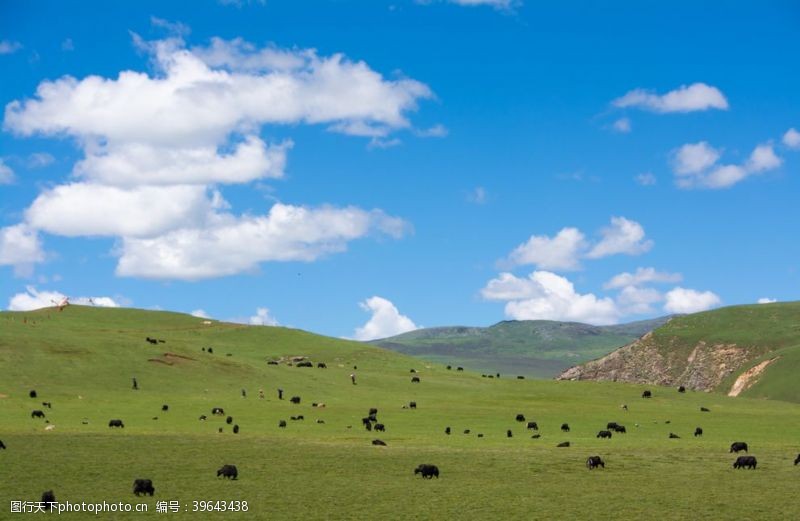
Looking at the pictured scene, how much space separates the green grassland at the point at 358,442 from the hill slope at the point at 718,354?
32.8 meters

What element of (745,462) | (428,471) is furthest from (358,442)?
(745,462)

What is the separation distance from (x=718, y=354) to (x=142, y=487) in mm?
139588

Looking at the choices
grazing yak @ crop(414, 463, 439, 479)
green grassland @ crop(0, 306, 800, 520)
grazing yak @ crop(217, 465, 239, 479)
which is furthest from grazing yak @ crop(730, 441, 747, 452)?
grazing yak @ crop(217, 465, 239, 479)

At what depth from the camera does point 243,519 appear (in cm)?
3066

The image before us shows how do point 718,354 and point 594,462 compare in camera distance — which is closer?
point 594,462

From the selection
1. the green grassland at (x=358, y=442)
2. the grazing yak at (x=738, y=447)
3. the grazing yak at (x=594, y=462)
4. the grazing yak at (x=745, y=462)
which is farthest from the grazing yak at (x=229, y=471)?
the grazing yak at (x=738, y=447)

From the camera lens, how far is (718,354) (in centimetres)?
15738

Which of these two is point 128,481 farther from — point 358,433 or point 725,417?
point 725,417


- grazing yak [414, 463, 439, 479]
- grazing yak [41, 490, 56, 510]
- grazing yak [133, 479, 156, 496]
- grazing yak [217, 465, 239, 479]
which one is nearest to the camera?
grazing yak [41, 490, 56, 510]

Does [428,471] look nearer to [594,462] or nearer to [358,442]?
[594,462]

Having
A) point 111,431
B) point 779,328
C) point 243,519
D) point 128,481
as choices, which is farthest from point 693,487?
point 779,328

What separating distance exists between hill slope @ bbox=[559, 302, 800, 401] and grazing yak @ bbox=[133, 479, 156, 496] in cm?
11255

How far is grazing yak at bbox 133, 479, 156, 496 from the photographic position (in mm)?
34531

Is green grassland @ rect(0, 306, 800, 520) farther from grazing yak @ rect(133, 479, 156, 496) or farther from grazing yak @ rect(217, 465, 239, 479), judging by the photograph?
grazing yak @ rect(217, 465, 239, 479)
